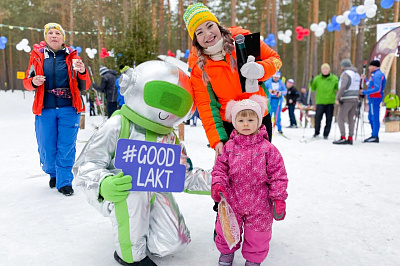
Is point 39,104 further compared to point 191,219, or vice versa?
point 39,104

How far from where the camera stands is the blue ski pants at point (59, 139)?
3.35m

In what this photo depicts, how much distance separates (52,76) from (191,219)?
2134 millimetres

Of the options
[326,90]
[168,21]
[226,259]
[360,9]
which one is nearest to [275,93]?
[326,90]

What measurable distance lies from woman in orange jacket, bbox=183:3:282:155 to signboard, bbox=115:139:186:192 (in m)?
0.39

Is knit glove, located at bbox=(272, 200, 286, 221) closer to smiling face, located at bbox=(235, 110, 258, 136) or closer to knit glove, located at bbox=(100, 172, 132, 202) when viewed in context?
smiling face, located at bbox=(235, 110, 258, 136)

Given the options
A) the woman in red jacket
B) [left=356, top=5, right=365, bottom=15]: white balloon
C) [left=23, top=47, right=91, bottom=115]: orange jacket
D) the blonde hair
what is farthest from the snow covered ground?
[left=356, top=5, right=365, bottom=15]: white balloon

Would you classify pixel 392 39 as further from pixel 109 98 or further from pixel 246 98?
pixel 246 98

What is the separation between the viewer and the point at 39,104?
328 centimetres

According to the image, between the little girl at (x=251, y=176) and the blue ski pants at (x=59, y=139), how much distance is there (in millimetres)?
2177

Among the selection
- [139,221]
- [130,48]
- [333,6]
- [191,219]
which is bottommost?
[191,219]

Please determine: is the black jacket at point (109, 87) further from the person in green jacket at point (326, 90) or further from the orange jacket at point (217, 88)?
the orange jacket at point (217, 88)

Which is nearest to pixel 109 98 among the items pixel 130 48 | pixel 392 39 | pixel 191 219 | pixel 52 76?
pixel 130 48

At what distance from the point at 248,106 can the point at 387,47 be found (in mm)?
8773

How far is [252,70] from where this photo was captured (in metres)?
1.90
